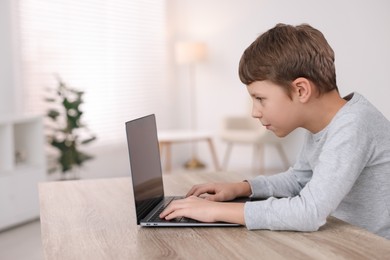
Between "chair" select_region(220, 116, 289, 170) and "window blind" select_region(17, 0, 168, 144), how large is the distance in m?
1.08

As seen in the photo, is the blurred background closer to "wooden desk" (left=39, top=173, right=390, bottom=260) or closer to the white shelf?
the white shelf

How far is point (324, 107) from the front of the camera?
133cm

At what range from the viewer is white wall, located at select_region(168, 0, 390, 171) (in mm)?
4949

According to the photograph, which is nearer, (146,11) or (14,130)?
(14,130)

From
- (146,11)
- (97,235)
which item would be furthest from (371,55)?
(97,235)

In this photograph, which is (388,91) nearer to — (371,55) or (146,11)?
(371,55)

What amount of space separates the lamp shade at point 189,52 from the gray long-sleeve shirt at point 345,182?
4918 mm

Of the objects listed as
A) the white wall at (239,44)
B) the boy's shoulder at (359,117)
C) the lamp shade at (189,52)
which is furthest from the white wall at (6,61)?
the boy's shoulder at (359,117)

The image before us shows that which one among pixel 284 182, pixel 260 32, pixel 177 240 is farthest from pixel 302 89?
pixel 260 32

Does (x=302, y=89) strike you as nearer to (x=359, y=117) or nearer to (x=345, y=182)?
(x=359, y=117)

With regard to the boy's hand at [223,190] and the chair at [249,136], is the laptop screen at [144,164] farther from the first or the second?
the chair at [249,136]

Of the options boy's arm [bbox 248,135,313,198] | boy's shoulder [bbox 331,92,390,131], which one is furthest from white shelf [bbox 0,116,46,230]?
boy's shoulder [bbox 331,92,390,131]

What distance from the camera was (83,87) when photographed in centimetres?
562

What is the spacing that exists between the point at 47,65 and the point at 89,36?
0.70 meters
